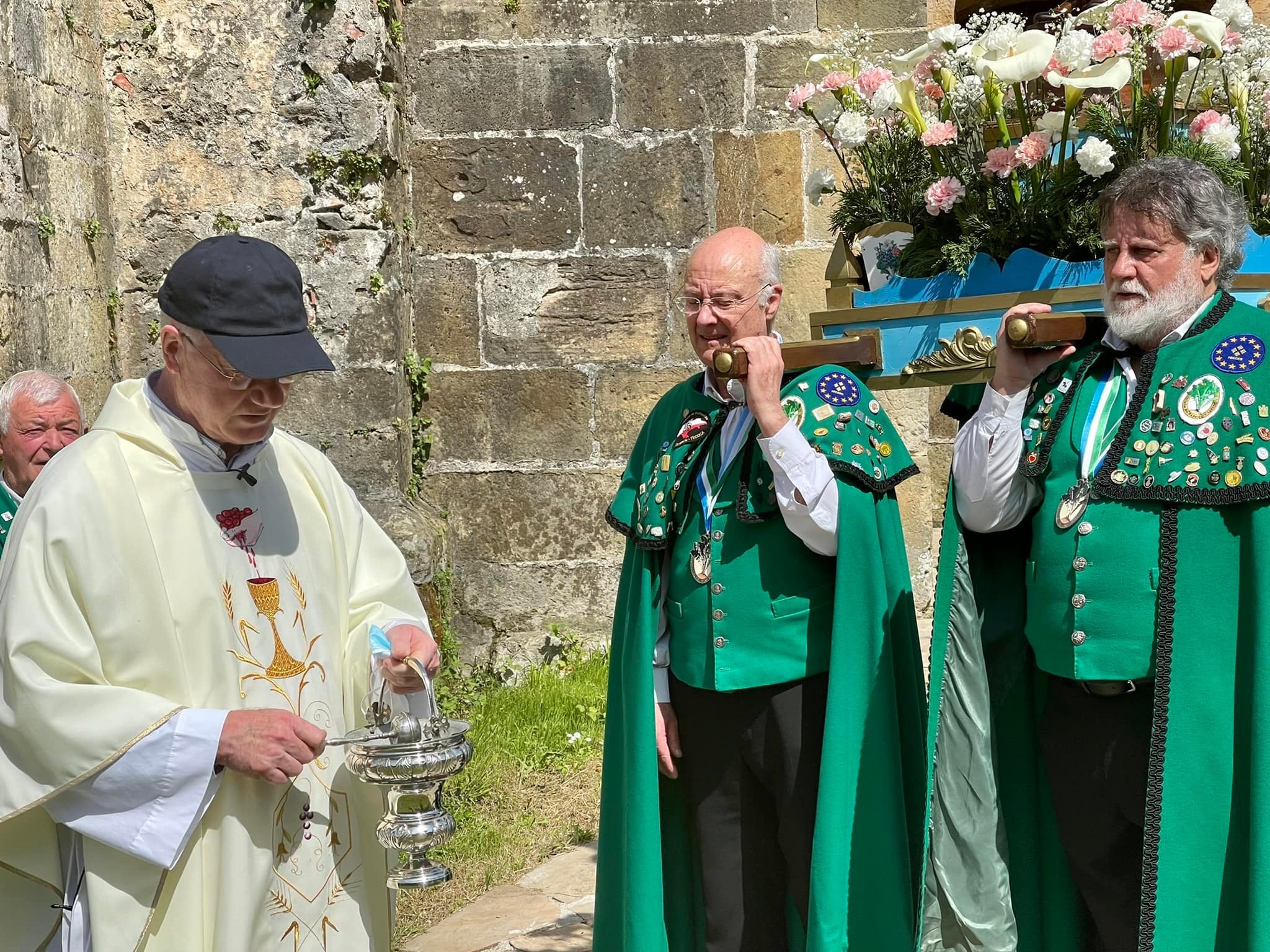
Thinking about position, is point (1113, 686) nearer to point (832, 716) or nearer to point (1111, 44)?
point (832, 716)

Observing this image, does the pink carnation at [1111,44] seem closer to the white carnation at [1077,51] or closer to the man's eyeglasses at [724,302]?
the white carnation at [1077,51]

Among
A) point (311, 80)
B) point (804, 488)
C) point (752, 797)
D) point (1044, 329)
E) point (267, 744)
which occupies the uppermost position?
point (311, 80)

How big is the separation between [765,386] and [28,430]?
2.48 m

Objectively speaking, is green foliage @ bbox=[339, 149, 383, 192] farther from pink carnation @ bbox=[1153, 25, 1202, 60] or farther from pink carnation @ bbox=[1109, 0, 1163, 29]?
pink carnation @ bbox=[1153, 25, 1202, 60]

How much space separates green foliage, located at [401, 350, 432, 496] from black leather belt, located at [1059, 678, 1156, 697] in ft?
13.1

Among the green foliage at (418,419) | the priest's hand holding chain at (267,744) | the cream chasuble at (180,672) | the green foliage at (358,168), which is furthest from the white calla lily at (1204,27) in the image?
the green foliage at (418,419)

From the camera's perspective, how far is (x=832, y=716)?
317 centimetres

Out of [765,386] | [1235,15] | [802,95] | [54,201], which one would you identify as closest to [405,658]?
[765,386]

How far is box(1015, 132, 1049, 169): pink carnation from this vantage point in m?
3.03

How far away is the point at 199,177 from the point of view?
18.7ft

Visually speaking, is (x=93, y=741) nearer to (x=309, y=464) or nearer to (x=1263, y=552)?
(x=309, y=464)

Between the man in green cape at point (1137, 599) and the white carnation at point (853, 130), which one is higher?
the white carnation at point (853, 130)

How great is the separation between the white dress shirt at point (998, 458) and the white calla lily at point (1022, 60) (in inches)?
23.6

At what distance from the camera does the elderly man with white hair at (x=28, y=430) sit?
4312mm
